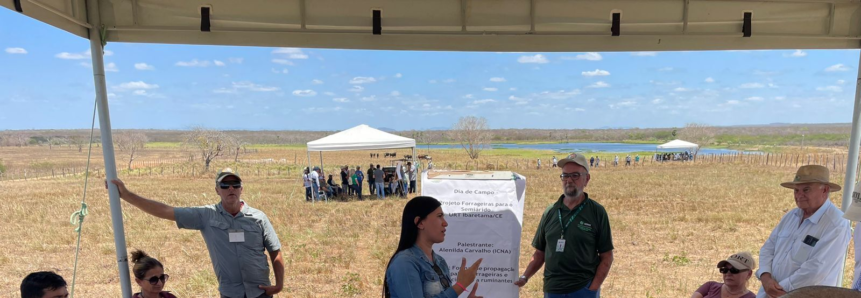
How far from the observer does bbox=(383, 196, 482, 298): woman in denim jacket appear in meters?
1.74

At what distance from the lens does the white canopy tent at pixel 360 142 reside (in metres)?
15.0

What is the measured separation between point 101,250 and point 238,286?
876 centimetres

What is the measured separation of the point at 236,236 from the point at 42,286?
96cm

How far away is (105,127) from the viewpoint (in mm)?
2889

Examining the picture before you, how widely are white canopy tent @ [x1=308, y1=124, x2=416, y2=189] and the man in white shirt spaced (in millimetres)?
12242

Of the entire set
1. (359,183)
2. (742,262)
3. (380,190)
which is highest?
(742,262)

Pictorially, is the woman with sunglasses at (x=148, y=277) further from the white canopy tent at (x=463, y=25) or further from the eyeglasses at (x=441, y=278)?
the eyeglasses at (x=441, y=278)

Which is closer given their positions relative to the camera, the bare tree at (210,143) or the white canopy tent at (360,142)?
the white canopy tent at (360,142)

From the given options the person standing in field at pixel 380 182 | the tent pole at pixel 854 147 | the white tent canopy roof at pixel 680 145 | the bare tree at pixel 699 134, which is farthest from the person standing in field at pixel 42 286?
the bare tree at pixel 699 134

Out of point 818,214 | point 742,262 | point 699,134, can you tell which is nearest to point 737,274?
point 742,262

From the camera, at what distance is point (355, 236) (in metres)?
10.2

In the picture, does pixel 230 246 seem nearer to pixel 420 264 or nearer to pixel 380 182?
pixel 420 264

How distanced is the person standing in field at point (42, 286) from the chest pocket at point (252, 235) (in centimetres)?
94

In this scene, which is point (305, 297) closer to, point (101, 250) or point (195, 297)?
point (195, 297)
